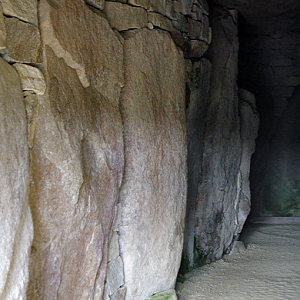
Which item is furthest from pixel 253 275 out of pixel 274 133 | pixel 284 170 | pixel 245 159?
pixel 274 133

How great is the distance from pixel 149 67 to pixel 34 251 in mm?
1719

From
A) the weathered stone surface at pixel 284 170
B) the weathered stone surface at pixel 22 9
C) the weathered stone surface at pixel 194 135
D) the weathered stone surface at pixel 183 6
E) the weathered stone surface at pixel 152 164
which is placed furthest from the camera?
the weathered stone surface at pixel 284 170

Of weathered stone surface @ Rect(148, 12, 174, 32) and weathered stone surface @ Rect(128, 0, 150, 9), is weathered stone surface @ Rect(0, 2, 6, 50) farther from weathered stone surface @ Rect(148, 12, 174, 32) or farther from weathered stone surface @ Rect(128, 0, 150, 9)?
weathered stone surface @ Rect(148, 12, 174, 32)

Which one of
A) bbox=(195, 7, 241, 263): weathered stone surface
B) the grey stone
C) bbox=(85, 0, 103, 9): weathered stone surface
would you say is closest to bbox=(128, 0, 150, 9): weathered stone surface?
bbox=(85, 0, 103, 9): weathered stone surface

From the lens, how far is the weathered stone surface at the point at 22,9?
7.07 ft

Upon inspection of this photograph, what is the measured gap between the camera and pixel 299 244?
547cm

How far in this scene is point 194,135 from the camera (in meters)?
4.46

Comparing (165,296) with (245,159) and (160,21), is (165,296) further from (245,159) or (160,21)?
(245,159)

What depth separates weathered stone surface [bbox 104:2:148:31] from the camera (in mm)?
2971

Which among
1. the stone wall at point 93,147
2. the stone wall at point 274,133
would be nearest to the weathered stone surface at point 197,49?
the stone wall at point 93,147

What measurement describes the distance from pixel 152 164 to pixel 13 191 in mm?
1377

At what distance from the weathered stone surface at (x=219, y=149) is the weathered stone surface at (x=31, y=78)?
2719mm

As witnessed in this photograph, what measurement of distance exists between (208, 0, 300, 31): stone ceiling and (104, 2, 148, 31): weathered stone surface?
1.92 meters

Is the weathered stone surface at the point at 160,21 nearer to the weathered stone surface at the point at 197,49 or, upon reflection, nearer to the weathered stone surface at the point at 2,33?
the weathered stone surface at the point at 197,49
